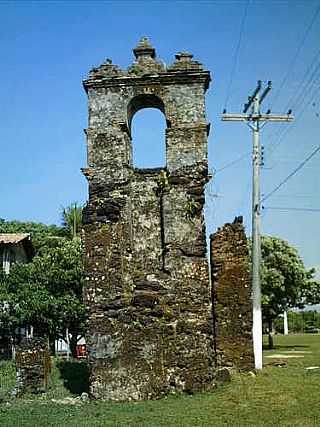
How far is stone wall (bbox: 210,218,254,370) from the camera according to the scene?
12578 millimetres

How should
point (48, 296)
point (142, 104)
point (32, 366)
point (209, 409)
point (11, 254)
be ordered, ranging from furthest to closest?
point (11, 254)
point (48, 296)
point (142, 104)
point (32, 366)
point (209, 409)

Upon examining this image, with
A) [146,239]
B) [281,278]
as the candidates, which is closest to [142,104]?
[146,239]

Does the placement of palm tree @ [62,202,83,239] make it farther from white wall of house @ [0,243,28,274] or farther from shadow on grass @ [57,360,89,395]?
shadow on grass @ [57,360,89,395]

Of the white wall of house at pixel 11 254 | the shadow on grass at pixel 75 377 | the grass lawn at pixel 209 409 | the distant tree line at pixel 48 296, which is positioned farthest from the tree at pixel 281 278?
the grass lawn at pixel 209 409

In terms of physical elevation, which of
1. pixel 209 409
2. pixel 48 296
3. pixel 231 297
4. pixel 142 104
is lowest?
pixel 209 409

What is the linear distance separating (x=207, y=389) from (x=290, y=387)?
167 centimetres

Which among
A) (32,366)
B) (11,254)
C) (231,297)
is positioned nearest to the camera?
(231,297)

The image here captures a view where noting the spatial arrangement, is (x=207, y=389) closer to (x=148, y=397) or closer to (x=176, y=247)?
(x=148, y=397)

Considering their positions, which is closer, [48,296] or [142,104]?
[142,104]

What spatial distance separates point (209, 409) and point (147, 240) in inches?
176

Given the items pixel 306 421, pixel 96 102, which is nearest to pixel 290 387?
pixel 306 421

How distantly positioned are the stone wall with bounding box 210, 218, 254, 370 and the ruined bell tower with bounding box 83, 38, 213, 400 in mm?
362

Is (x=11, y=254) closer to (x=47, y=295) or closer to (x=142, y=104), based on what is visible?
(x=47, y=295)

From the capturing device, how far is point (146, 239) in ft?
43.9
